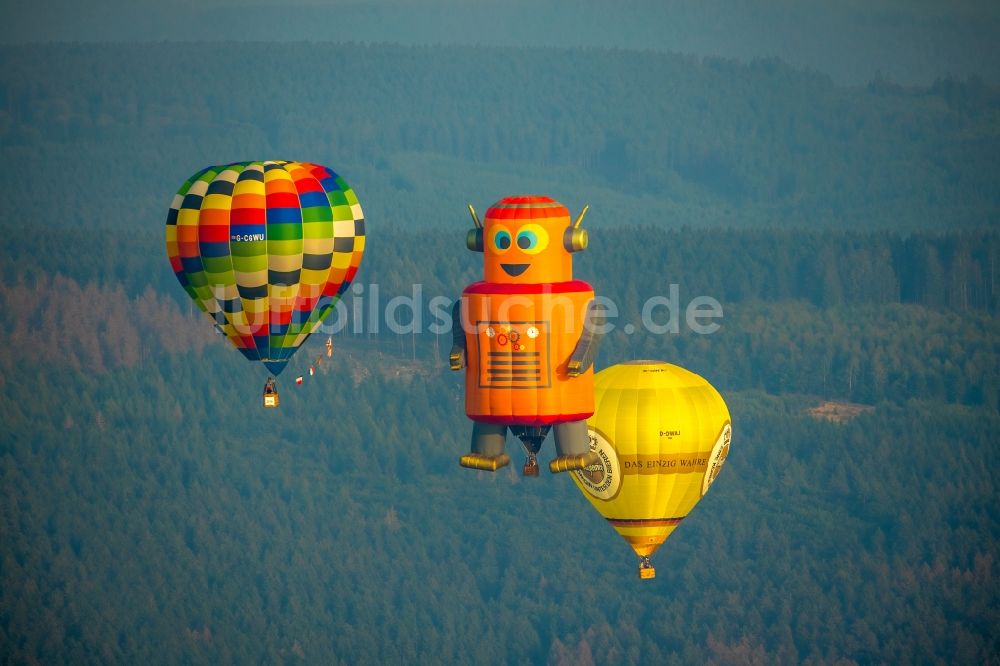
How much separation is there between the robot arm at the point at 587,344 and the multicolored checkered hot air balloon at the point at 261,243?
8.77 metres

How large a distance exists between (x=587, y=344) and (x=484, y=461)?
142 inches

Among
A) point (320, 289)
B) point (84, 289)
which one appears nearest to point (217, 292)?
point (320, 289)

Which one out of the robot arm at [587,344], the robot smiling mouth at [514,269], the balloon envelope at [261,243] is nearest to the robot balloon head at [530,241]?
the robot smiling mouth at [514,269]

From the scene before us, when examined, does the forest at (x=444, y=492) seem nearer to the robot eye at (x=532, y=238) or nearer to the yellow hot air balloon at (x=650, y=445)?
the yellow hot air balloon at (x=650, y=445)

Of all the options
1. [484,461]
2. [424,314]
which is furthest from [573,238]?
[424,314]

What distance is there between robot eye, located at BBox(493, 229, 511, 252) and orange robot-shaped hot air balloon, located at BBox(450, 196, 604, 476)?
0.02 meters

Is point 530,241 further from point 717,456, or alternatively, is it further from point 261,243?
point 717,456

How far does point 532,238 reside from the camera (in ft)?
206

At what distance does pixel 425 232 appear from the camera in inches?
7692

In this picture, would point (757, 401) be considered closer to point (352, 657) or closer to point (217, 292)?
point (352, 657)

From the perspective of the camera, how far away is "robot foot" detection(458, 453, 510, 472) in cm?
6412

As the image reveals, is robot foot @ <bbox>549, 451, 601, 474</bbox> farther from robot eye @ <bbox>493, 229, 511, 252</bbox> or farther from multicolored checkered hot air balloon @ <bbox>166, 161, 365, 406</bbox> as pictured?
multicolored checkered hot air balloon @ <bbox>166, 161, 365, 406</bbox>

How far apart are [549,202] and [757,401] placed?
114m

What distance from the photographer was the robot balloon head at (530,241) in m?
62.9
